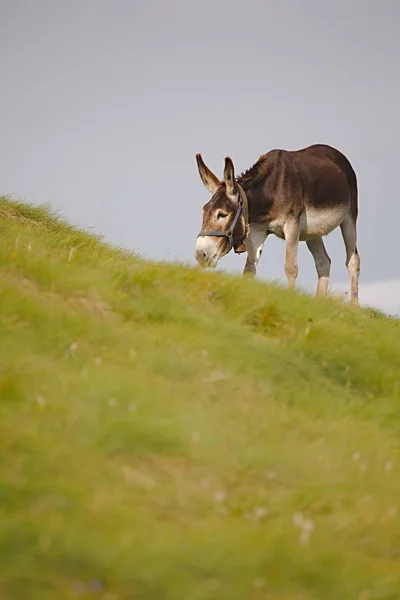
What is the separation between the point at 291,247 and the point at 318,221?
1.49 m

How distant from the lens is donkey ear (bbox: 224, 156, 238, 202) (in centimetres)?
1341

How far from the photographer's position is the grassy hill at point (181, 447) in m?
3.49

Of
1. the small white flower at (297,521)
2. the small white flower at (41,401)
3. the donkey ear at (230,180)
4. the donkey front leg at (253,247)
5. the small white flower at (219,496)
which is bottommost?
the small white flower at (219,496)

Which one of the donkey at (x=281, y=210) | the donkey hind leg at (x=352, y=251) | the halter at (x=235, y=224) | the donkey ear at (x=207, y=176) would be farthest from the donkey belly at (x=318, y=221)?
the donkey ear at (x=207, y=176)

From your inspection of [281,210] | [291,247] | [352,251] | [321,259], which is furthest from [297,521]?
[352,251]

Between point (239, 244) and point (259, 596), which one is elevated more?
point (239, 244)

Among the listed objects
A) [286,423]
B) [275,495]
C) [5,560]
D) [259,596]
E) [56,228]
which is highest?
[56,228]

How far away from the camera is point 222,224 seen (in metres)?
13.4

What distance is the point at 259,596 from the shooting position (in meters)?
3.46

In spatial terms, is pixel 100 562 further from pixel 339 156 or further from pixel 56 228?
pixel 339 156

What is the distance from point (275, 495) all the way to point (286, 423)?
3.75ft

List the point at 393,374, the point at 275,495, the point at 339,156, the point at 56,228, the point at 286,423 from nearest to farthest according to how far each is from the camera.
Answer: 1. the point at 275,495
2. the point at 286,423
3. the point at 393,374
4. the point at 56,228
5. the point at 339,156

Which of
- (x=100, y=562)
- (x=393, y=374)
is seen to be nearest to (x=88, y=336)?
(x=100, y=562)

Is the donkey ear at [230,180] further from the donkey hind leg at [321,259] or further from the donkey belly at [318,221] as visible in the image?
the donkey hind leg at [321,259]
